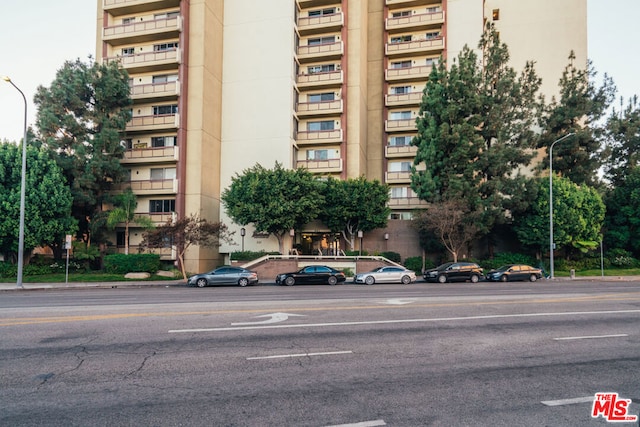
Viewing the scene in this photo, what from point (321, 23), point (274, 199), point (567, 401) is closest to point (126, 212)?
point (274, 199)

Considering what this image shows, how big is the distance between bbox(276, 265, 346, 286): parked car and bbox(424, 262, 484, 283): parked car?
732 centimetres

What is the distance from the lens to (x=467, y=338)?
28.1 ft

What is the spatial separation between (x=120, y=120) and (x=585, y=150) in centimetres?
4282

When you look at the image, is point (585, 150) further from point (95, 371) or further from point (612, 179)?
point (95, 371)

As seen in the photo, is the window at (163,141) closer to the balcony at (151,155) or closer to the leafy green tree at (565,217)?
the balcony at (151,155)

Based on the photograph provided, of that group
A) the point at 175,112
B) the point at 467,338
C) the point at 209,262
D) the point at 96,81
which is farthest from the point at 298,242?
the point at 467,338

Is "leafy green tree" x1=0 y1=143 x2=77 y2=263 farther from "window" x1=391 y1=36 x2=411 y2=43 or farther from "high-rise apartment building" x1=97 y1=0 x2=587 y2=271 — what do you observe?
"window" x1=391 y1=36 x2=411 y2=43

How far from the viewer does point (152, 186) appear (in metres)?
33.3

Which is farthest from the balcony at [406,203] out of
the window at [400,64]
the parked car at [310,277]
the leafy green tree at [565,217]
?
the parked car at [310,277]

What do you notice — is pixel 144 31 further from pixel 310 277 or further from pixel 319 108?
pixel 310 277

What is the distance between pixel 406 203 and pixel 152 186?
78.9 feet

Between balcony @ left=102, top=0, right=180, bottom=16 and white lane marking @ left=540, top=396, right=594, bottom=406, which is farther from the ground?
balcony @ left=102, top=0, right=180, bottom=16

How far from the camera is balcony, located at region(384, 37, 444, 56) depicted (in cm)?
3846

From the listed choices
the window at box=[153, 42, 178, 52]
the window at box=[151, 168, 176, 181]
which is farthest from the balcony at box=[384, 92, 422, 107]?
the window at box=[151, 168, 176, 181]
